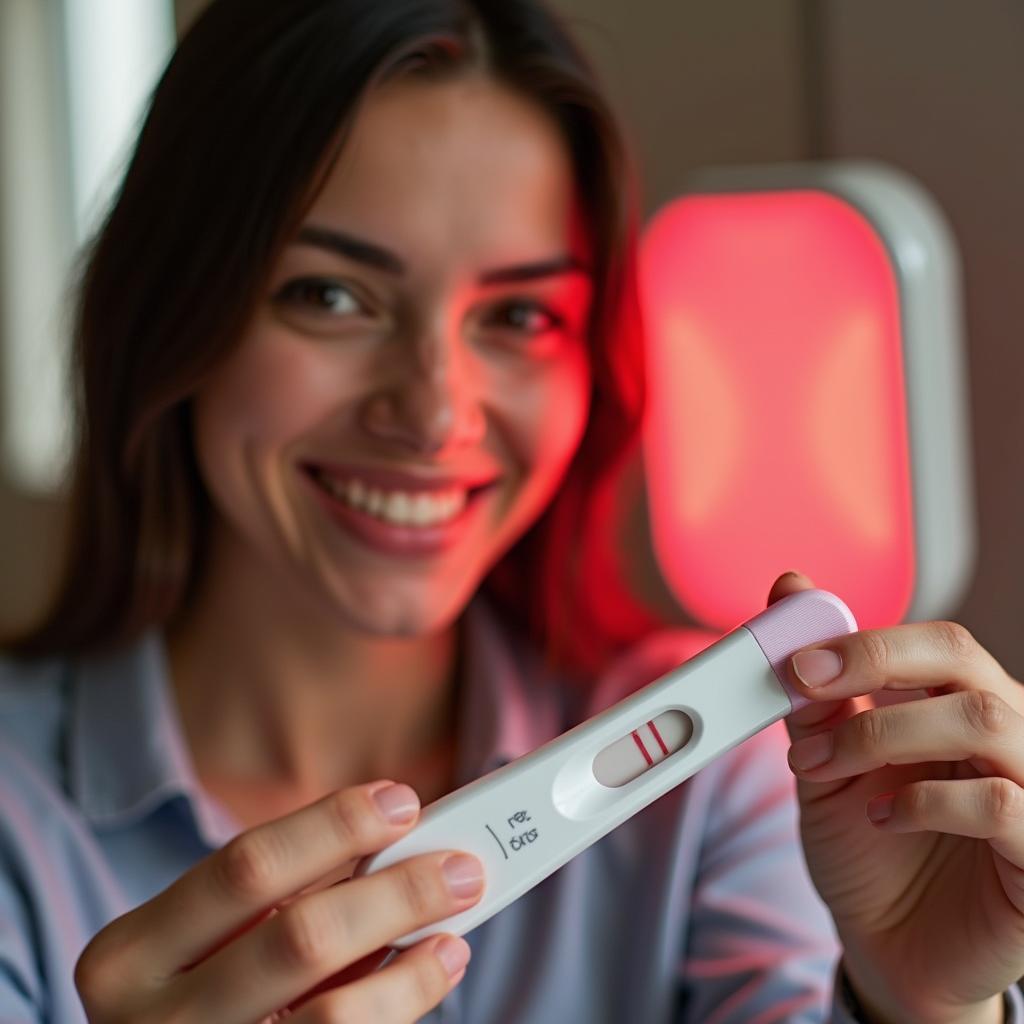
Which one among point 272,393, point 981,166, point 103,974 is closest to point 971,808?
point 103,974

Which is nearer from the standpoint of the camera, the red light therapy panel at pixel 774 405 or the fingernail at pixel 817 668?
the fingernail at pixel 817 668

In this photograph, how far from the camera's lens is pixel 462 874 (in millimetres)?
557

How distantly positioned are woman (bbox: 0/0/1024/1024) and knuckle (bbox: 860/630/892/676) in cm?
12

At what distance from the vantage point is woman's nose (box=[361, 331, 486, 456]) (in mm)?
807

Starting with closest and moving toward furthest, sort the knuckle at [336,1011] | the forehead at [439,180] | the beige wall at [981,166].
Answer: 1. the knuckle at [336,1011]
2. the forehead at [439,180]
3. the beige wall at [981,166]

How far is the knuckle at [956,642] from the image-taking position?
57 centimetres

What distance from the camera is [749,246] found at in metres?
0.91

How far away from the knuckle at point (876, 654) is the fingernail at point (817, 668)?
1 cm

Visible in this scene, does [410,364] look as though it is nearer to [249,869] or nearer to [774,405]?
[774,405]

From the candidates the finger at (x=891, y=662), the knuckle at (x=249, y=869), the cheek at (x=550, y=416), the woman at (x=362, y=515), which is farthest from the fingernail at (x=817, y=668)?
the cheek at (x=550, y=416)

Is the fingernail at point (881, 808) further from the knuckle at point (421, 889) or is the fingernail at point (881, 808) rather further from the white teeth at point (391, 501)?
the white teeth at point (391, 501)

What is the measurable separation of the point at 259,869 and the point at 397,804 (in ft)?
0.19

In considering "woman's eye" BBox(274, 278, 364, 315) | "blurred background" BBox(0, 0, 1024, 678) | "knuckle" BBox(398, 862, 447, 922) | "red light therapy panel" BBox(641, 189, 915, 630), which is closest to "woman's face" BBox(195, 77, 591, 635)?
"woman's eye" BBox(274, 278, 364, 315)

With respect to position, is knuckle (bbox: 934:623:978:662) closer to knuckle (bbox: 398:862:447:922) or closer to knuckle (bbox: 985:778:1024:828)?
knuckle (bbox: 985:778:1024:828)
